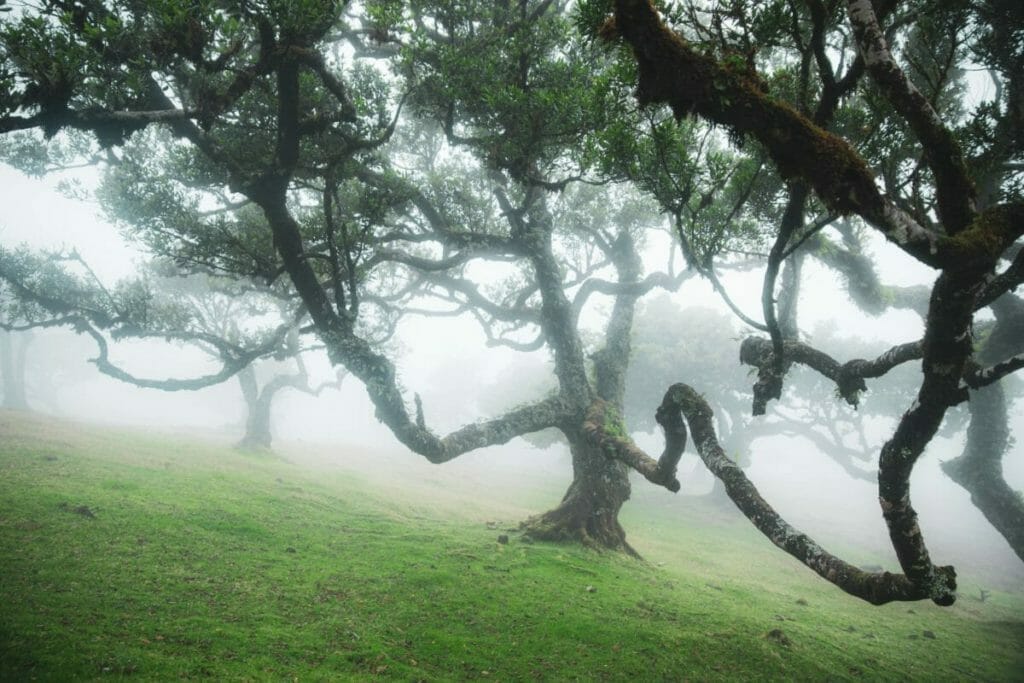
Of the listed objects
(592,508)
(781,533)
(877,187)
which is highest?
(877,187)

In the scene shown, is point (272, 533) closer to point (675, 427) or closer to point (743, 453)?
point (675, 427)

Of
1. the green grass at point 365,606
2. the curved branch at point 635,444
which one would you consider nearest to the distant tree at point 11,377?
the green grass at point 365,606

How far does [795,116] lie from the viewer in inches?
171

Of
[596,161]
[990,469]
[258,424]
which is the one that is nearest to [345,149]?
[596,161]

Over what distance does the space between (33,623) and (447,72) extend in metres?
10.2

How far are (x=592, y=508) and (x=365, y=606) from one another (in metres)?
7.11

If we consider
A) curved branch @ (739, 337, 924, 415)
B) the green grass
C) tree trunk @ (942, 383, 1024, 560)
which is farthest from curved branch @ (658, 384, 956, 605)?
tree trunk @ (942, 383, 1024, 560)

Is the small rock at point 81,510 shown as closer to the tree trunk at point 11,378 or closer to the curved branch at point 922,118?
the curved branch at point 922,118

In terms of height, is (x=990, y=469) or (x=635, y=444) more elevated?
(x=990, y=469)

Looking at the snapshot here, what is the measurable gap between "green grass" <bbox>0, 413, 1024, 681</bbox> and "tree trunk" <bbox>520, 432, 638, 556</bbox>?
2.56 ft

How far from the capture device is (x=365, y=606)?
7.51 meters

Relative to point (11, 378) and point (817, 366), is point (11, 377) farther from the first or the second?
point (817, 366)

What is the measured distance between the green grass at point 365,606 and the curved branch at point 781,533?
275 centimetres

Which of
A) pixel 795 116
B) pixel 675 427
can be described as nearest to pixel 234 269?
pixel 675 427
